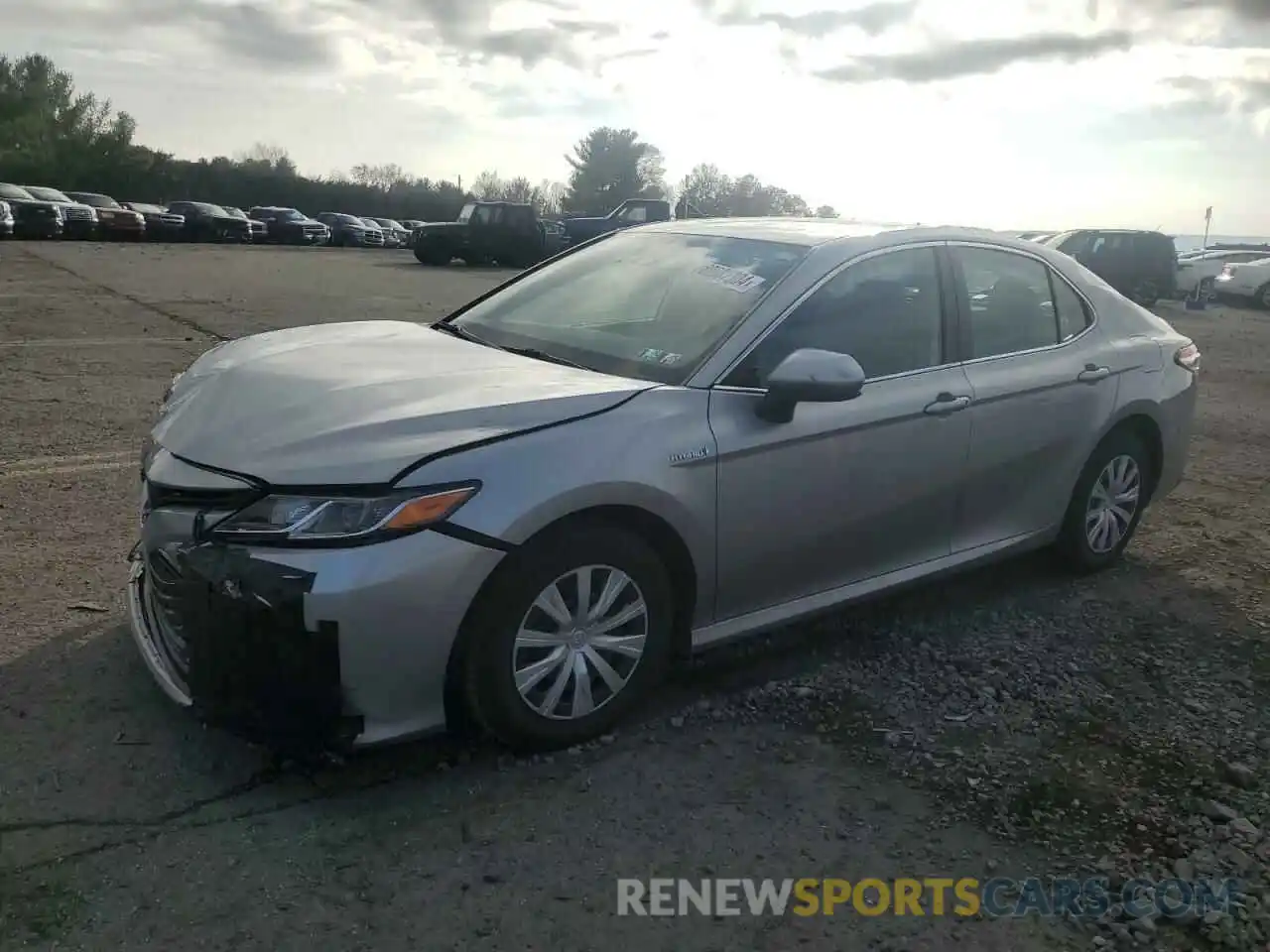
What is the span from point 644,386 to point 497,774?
1.28 m

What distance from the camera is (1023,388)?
4535mm

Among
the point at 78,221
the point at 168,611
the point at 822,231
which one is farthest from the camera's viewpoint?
the point at 78,221

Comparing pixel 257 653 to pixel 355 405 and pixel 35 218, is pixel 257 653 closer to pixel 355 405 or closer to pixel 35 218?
pixel 355 405

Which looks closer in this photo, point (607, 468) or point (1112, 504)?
point (607, 468)

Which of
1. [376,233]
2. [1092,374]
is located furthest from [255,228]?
[1092,374]

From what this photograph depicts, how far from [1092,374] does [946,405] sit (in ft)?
3.55

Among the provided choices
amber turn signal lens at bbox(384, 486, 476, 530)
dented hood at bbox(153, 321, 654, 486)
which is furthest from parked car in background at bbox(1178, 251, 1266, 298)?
amber turn signal lens at bbox(384, 486, 476, 530)

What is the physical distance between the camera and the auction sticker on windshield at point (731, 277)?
398 cm

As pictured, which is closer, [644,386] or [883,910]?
[883,910]

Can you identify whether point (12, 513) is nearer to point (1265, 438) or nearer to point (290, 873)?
point (290, 873)

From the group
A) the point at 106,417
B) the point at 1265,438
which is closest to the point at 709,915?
the point at 106,417

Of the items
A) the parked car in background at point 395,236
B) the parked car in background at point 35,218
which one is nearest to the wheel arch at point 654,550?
the parked car in background at point 35,218

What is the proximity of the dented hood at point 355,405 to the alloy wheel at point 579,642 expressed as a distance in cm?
50

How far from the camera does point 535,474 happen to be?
3.12 metres
